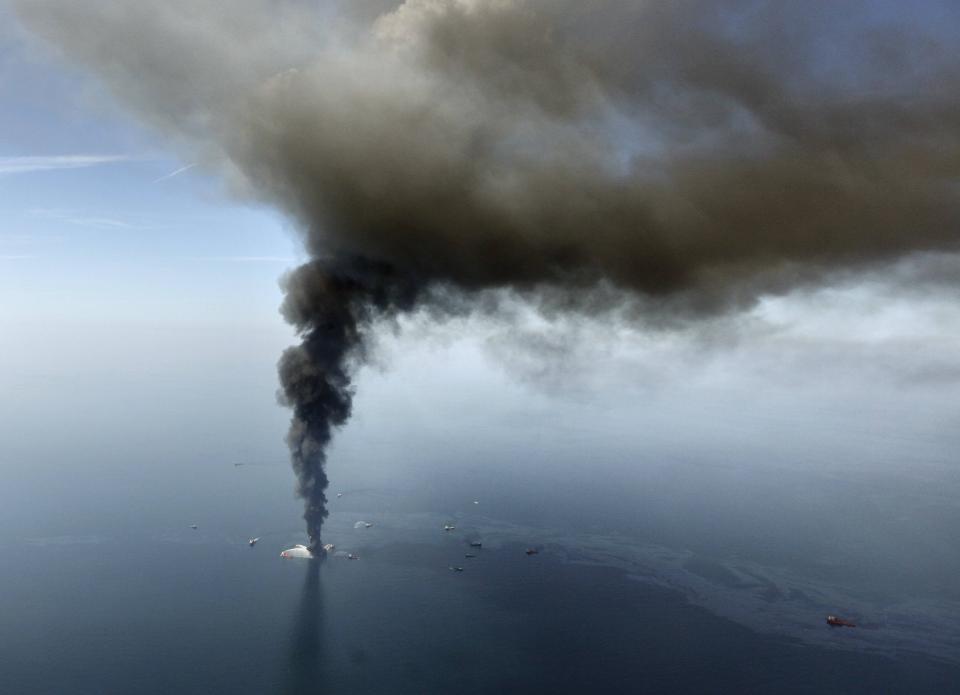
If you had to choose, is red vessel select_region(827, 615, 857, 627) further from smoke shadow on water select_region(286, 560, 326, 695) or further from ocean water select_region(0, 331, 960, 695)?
smoke shadow on water select_region(286, 560, 326, 695)

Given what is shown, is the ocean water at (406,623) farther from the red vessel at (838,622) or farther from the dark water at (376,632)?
the red vessel at (838,622)

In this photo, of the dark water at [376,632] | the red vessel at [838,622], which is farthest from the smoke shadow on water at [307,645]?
the red vessel at [838,622]

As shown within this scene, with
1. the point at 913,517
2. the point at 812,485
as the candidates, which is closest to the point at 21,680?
the point at 913,517

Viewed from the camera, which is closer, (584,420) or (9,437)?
(9,437)

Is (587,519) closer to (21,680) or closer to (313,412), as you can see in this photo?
(313,412)

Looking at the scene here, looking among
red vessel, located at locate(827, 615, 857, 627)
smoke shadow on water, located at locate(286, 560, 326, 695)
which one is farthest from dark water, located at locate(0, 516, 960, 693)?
red vessel, located at locate(827, 615, 857, 627)

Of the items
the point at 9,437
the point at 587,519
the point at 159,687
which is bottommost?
the point at 159,687
